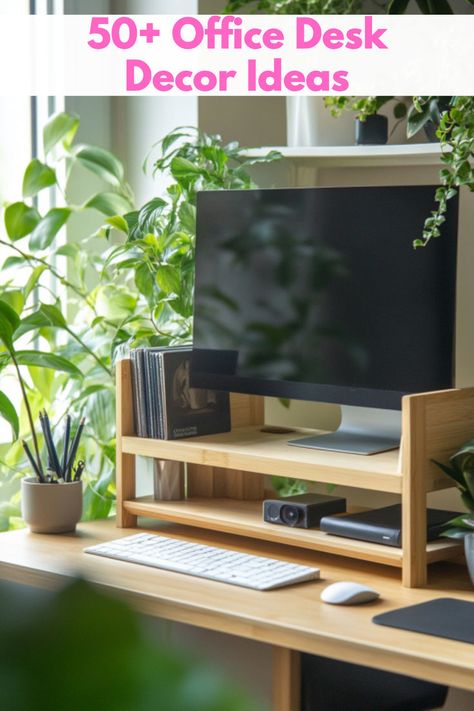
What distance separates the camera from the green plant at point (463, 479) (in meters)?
1.46

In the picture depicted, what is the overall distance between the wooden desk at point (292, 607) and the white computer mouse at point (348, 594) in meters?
0.01

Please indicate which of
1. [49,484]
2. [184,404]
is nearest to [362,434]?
[184,404]

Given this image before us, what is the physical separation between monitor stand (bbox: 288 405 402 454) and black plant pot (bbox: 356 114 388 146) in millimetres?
544

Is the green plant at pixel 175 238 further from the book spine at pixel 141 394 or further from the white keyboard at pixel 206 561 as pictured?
the white keyboard at pixel 206 561

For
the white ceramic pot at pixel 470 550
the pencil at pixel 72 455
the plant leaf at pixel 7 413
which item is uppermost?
the plant leaf at pixel 7 413

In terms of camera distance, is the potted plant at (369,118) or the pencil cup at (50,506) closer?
the pencil cup at (50,506)

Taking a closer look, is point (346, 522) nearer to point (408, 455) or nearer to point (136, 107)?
point (408, 455)

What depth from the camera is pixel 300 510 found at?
1669 millimetres

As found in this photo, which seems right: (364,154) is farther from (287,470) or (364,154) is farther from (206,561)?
(206,561)

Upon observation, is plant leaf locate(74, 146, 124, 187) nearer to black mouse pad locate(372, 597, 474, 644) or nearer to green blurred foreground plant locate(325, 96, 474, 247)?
green blurred foreground plant locate(325, 96, 474, 247)

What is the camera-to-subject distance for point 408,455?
1457mm

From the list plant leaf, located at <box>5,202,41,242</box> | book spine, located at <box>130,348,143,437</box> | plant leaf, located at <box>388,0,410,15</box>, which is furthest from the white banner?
book spine, located at <box>130,348,143,437</box>

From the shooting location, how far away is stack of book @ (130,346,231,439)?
1864 mm

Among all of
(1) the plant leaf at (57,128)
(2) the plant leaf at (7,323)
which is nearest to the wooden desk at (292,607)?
(2) the plant leaf at (7,323)
